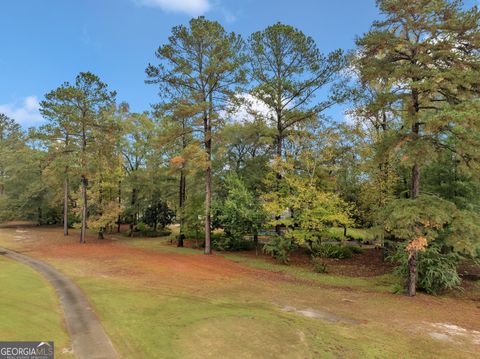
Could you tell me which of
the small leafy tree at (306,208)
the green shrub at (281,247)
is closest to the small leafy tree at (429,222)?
the small leafy tree at (306,208)

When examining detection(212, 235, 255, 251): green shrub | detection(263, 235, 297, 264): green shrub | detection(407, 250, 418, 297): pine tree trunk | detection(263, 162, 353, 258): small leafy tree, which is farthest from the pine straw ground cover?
detection(212, 235, 255, 251): green shrub

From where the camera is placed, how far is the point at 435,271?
42.4 ft

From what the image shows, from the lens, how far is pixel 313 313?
1012 centimetres

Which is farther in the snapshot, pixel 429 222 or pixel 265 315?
pixel 429 222

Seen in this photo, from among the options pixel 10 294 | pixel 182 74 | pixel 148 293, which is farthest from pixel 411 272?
pixel 182 74

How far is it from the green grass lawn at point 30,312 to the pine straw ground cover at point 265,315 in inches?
46.0

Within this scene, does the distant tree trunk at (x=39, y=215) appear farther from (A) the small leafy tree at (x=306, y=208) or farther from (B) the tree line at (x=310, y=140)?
(A) the small leafy tree at (x=306, y=208)

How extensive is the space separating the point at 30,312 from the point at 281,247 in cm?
1400

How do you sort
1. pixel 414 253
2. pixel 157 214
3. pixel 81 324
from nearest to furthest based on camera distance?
1. pixel 81 324
2. pixel 414 253
3. pixel 157 214

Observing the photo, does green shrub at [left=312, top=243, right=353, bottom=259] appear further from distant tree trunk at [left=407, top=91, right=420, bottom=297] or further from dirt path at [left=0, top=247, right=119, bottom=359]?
dirt path at [left=0, top=247, right=119, bottom=359]

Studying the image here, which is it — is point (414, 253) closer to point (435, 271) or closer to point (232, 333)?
point (435, 271)

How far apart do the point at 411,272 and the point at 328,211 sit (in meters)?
5.99

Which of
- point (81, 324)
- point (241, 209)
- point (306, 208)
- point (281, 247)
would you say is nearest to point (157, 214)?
point (241, 209)

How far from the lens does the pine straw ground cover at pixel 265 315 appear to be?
7.36m
